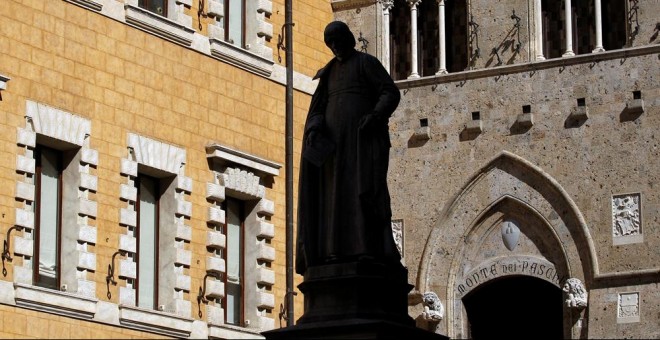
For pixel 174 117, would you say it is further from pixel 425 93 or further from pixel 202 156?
pixel 425 93

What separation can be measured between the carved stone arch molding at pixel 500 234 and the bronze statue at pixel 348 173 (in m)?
11.2

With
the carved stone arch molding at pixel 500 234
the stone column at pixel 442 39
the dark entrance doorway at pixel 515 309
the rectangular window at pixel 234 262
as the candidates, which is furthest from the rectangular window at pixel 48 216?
the dark entrance doorway at pixel 515 309

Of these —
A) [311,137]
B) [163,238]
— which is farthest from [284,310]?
[311,137]

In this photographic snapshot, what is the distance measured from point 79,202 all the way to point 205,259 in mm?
2620

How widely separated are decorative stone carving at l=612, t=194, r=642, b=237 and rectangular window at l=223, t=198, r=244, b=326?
520cm

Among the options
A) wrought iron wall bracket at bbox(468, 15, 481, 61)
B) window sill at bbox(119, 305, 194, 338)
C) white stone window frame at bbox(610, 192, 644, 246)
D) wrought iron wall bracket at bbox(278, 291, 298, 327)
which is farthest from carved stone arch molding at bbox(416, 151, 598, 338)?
window sill at bbox(119, 305, 194, 338)

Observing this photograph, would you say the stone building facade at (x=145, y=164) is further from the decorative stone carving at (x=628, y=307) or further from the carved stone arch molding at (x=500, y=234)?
the decorative stone carving at (x=628, y=307)

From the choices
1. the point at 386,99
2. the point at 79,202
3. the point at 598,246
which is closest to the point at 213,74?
the point at 79,202

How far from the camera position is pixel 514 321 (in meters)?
30.0

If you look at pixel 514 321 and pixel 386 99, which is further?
pixel 514 321

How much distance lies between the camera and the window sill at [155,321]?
24375mm

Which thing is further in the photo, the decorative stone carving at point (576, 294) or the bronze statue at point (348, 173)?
the decorative stone carving at point (576, 294)

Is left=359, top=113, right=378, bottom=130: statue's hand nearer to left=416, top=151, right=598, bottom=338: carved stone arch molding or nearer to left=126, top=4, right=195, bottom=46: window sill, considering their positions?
left=126, top=4, right=195, bottom=46: window sill

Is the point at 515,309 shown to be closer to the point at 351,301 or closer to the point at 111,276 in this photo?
the point at 111,276
